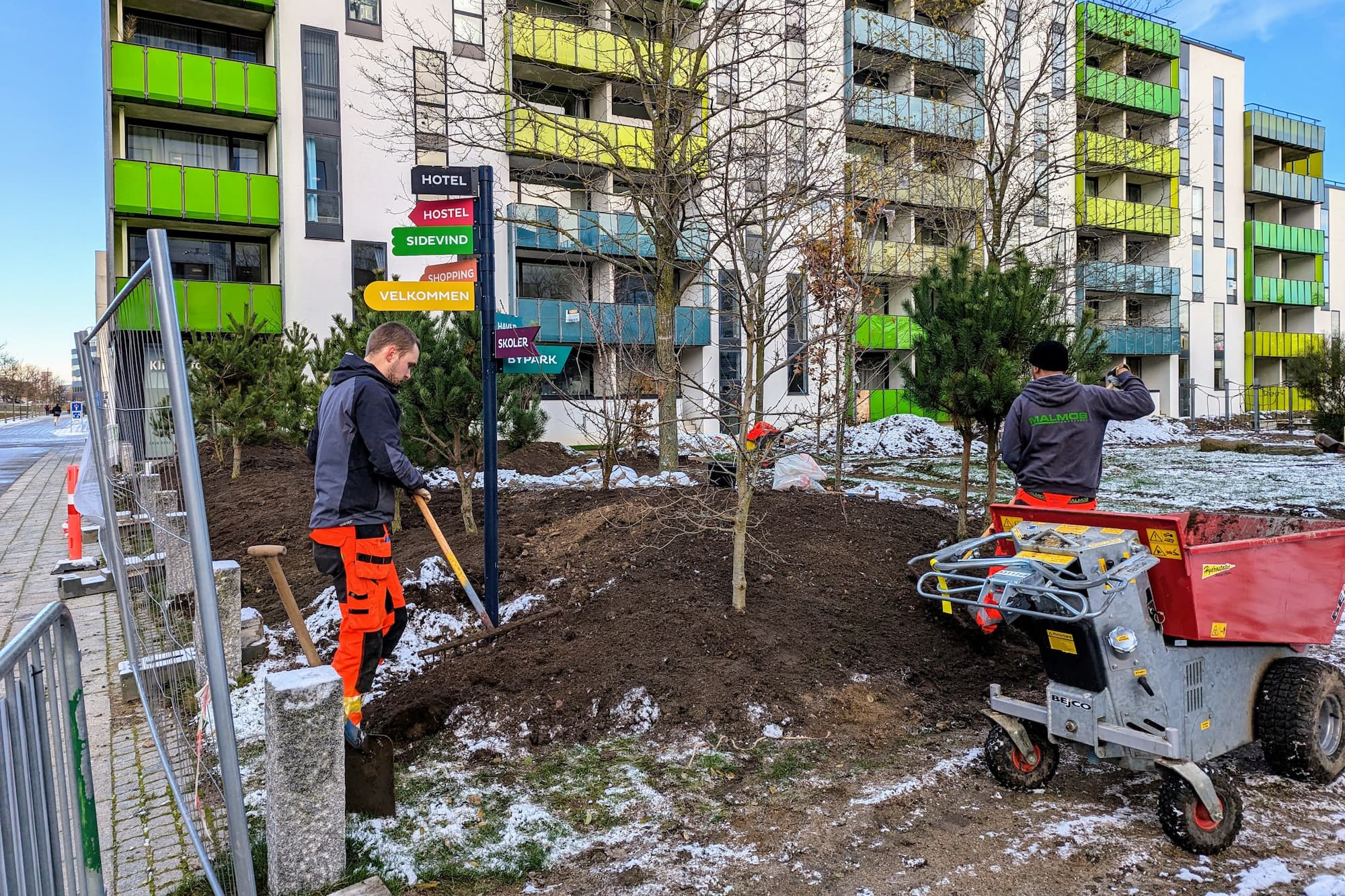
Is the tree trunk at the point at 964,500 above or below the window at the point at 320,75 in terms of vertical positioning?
below

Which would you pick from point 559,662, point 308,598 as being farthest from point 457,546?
point 559,662

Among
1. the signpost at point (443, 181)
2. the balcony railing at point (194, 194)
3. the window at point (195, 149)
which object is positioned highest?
the window at point (195, 149)

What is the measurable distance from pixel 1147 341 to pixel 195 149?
38159 mm

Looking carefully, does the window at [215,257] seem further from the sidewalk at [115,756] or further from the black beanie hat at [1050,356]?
the black beanie hat at [1050,356]

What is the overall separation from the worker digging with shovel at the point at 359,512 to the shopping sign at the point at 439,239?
146 centimetres

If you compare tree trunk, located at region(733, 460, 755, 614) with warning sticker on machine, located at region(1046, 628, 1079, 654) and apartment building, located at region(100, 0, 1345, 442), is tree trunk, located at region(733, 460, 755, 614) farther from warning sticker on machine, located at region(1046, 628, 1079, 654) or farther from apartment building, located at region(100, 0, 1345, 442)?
apartment building, located at region(100, 0, 1345, 442)

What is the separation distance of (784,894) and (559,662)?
2.30 meters

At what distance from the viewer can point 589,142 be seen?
21.2m

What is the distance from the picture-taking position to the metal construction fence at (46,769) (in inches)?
68.2

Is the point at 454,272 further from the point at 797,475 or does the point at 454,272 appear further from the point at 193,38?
the point at 193,38

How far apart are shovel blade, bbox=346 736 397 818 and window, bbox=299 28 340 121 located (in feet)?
77.3

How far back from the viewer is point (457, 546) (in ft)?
25.0

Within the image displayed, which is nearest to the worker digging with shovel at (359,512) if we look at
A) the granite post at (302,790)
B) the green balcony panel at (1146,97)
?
the granite post at (302,790)

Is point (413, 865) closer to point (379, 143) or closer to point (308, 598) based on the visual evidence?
point (308, 598)
